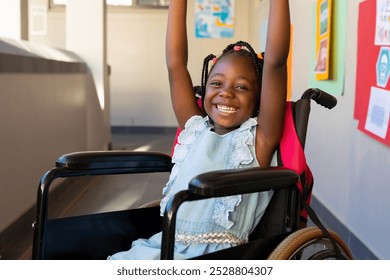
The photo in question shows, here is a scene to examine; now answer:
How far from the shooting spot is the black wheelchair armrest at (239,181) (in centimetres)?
100

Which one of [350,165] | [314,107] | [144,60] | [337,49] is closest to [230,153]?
[350,165]

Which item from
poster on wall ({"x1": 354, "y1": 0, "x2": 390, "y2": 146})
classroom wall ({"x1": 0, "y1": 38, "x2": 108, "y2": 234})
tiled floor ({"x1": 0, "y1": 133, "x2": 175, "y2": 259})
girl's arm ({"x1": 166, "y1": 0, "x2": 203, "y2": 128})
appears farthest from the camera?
tiled floor ({"x1": 0, "y1": 133, "x2": 175, "y2": 259})

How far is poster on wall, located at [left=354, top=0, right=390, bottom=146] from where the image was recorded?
216 centimetres

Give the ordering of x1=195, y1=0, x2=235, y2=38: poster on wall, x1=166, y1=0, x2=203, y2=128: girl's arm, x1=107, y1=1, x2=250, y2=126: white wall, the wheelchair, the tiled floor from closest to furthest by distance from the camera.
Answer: the wheelchair → x1=166, y1=0, x2=203, y2=128: girl's arm → the tiled floor → x1=195, y1=0, x2=235, y2=38: poster on wall → x1=107, y1=1, x2=250, y2=126: white wall

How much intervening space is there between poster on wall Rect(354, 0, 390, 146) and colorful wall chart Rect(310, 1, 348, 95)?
1.08 ft

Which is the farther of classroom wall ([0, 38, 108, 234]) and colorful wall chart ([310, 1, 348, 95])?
colorful wall chart ([310, 1, 348, 95])

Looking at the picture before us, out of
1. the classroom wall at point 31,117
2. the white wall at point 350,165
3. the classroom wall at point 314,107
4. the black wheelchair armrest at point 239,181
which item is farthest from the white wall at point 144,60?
the black wheelchair armrest at point 239,181

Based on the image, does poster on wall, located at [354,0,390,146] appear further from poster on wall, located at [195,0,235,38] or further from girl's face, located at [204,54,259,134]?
poster on wall, located at [195,0,235,38]

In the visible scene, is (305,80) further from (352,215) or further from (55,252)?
(55,252)

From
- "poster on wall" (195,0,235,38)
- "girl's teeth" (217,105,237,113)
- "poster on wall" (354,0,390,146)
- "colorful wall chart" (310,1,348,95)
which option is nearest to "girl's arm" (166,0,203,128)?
"girl's teeth" (217,105,237,113)

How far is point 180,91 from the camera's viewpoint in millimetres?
1591

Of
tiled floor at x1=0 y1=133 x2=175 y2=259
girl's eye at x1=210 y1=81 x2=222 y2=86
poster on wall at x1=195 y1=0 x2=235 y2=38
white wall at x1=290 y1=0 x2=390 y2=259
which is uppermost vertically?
poster on wall at x1=195 y1=0 x2=235 y2=38

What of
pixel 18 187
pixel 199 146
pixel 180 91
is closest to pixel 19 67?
pixel 18 187

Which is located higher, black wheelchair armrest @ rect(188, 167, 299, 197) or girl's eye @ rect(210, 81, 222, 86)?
girl's eye @ rect(210, 81, 222, 86)
